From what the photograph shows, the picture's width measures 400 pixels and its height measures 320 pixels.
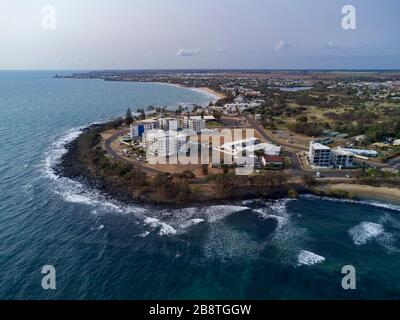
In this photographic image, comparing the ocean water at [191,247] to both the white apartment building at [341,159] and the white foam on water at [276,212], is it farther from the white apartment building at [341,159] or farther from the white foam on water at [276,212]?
the white apartment building at [341,159]

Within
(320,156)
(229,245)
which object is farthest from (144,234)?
(320,156)

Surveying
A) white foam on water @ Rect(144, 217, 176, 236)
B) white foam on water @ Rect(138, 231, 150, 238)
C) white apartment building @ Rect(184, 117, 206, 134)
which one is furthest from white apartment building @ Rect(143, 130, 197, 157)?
white foam on water @ Rect(138, 231, 150, 238)

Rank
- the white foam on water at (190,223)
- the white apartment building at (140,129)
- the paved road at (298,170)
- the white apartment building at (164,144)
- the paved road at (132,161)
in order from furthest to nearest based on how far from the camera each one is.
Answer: the white apartment building at (140,129)
the white apartment building at (164,144)
the paved road at (298,170)
the paved road at (132,161)
the white foam on water at (190,223)

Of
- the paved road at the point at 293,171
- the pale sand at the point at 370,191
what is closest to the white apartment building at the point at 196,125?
the paved road at the point at 293,171

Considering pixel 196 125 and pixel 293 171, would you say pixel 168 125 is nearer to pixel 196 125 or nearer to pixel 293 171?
pixel 196 125
